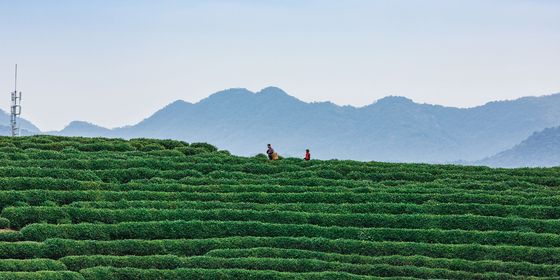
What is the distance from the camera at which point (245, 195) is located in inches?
1751

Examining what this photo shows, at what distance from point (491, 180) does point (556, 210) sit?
28.9ft

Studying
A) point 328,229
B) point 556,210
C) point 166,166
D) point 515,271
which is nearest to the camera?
point 515,271

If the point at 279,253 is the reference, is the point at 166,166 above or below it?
above

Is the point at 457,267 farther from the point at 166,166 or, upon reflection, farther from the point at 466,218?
the point at 166,166

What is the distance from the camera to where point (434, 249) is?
3781cm

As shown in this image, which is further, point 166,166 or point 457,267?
point 166,166

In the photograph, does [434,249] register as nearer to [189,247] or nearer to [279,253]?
[279,253]

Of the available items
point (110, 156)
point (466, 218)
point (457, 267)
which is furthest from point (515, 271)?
point (110, 156)

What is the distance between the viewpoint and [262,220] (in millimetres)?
40969

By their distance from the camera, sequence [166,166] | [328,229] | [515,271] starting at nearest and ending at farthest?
[515,271] → [328,229] → [166,166]

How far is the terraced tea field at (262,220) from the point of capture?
116 feet

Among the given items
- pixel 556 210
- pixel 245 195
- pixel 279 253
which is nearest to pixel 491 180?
pixel 556 210

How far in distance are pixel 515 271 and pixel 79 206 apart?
675 inches

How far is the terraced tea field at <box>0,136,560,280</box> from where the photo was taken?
35.2 metres
